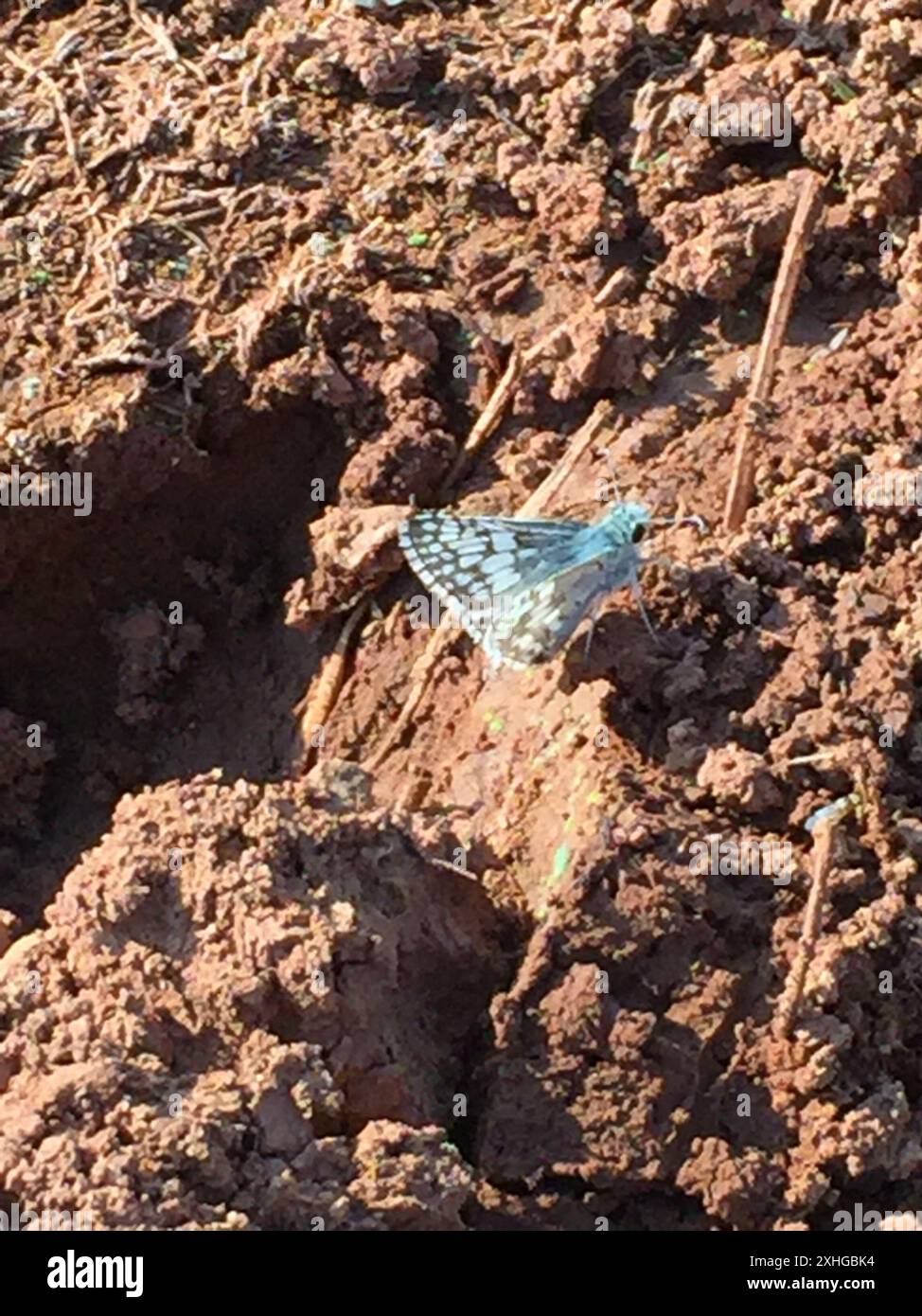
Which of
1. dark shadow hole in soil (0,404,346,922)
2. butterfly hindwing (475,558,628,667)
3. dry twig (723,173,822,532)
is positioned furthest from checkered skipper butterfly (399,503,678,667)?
dark shadow hole in soil (0,404,346,922)

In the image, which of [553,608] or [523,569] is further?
[523,569]

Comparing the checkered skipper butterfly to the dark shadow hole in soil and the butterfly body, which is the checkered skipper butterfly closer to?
the butterfly body

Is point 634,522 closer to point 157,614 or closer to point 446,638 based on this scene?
point 446,638

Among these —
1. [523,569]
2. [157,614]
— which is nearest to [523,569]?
[523,569]

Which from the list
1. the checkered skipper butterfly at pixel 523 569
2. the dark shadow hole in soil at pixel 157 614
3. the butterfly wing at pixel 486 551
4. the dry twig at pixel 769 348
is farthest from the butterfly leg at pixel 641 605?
the dark shadow hole in soil at pixel 157 614

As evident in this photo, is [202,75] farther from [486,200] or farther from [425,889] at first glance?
[425,889]

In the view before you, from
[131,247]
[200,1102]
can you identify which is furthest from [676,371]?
[200,1102]
